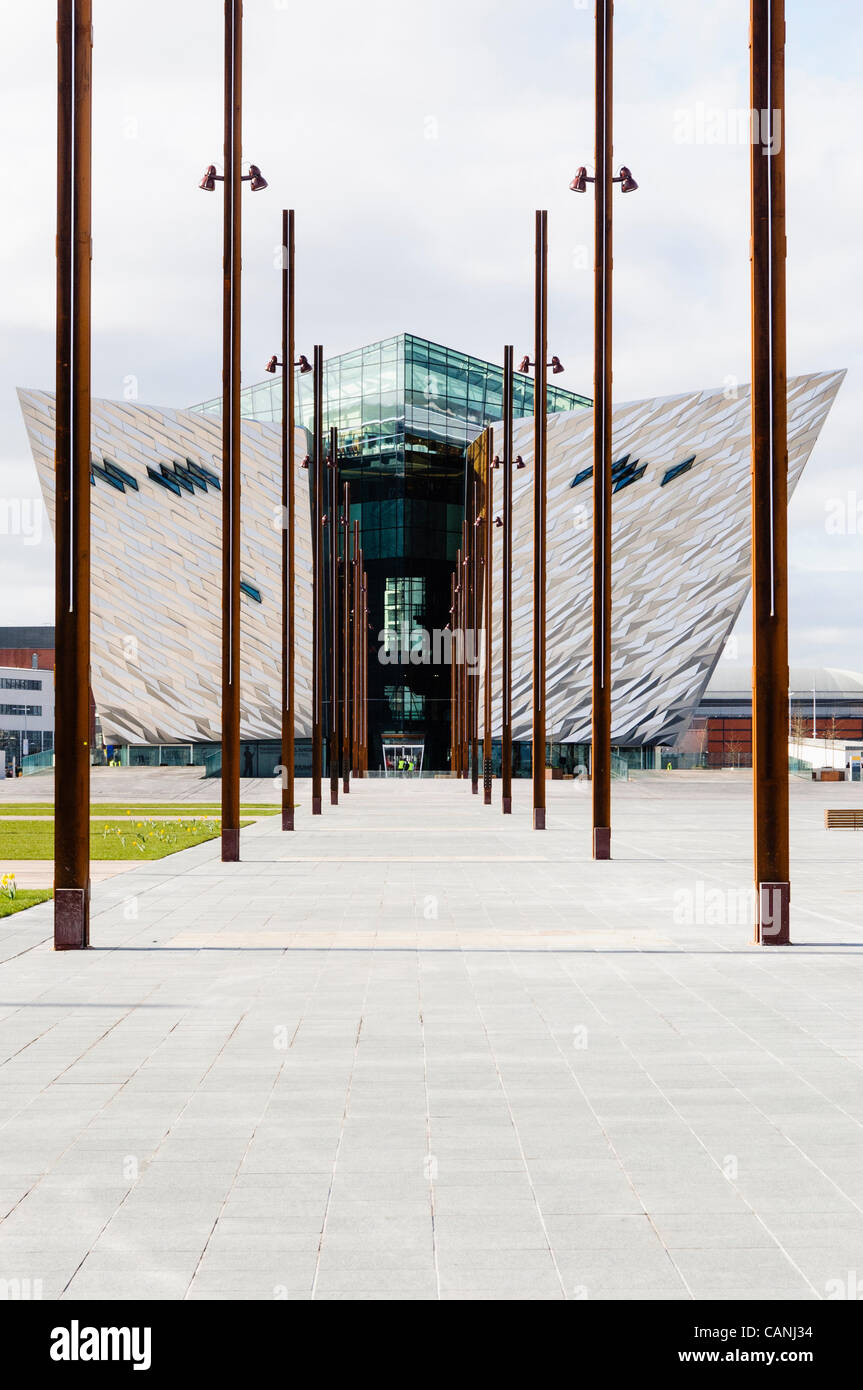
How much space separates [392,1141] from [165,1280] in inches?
67.5

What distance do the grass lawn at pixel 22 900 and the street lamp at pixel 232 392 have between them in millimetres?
3544

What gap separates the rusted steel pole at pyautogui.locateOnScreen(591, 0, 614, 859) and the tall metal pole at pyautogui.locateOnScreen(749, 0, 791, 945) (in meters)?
7.44

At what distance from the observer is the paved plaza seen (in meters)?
4.41

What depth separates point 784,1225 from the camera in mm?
4734

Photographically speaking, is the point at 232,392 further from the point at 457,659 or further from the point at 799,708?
the point at 799,708

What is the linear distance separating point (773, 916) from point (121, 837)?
16503 millimetres

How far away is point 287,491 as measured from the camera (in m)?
27.0

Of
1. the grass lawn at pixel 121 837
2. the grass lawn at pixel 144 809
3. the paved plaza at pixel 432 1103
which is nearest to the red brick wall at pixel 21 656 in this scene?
the grass lawn at pixel 144 809

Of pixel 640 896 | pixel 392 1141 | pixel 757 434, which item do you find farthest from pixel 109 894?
pixel 392 1141

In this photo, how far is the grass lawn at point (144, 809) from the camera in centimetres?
3844

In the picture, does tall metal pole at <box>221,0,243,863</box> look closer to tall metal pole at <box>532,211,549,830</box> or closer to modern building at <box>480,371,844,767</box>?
→ tall metal pole at <box>532,211,549,830</box>

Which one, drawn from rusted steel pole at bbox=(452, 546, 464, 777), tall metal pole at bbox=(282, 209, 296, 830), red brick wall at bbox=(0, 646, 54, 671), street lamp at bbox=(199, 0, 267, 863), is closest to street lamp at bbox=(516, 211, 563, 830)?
tall metal pole at bbox=(282, 209, 296, 830)

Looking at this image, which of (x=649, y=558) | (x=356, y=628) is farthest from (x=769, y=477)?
(x=649, y=558)

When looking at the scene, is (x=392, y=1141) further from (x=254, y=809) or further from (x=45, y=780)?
(x=45, y=780)
